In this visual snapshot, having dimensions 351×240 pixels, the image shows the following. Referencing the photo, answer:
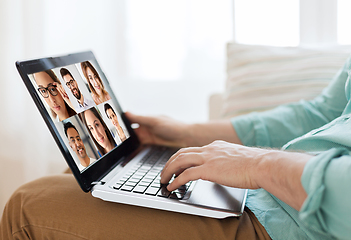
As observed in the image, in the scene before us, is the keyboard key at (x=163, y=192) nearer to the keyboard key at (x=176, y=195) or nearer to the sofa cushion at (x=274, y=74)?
the keyboard key at (x=176, y=195)

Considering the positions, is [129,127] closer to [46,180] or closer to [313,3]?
[46,180]

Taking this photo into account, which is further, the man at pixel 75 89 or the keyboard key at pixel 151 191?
the man at pixel 75 89

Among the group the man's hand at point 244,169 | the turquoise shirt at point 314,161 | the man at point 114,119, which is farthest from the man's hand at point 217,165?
the man at point 114,119

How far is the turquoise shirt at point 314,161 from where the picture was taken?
418 mm

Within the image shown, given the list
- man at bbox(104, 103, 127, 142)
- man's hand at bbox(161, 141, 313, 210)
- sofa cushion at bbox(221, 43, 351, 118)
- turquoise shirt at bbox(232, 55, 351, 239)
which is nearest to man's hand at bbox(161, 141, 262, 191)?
man's hand at bbox(161, 141, 313, 210)

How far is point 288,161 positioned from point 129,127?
19.7 inches

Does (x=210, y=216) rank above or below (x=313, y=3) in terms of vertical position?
below

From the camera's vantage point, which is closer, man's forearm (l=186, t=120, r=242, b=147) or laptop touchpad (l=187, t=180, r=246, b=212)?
laptop touchpad (l=187, t=180, r=246, b=212)

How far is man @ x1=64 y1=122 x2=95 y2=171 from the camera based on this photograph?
61 cm

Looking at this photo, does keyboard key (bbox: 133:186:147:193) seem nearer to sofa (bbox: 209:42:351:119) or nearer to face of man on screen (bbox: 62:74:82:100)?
face of man on screen (bbox: 62:74:82:100)

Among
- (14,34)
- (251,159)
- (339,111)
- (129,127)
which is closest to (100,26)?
(14,34)

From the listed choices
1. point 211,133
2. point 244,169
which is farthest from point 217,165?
point 211,133

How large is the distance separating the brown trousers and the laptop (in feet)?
0.09

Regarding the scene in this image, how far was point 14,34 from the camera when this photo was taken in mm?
1318
